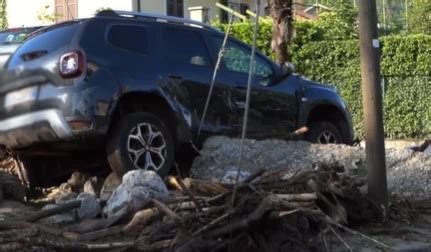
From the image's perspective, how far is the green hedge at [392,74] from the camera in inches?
865

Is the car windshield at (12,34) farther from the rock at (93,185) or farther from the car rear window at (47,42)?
the rock at (93,185)

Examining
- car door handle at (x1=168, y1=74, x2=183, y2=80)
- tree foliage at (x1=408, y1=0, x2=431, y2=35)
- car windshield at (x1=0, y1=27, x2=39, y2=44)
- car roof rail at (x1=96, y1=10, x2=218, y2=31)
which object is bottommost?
car door handle at (x1=168, y1=74, x2=183, y2=80)

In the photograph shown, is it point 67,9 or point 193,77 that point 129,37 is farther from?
point 67,9

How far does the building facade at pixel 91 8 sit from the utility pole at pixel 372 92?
1989 centimetres

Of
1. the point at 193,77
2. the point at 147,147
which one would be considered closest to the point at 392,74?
the point at 193,77

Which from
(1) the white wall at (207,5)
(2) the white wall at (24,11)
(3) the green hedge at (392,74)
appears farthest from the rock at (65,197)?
(2) the white wall at (24,11)

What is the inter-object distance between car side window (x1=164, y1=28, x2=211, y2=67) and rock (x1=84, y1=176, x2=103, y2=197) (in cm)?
156

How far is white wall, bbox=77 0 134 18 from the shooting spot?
96.1 feet

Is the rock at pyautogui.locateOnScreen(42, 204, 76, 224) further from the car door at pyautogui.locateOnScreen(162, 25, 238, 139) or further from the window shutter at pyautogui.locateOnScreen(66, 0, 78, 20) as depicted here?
the window shutter at pyautogui.locateOnScreen(66, 0, 78, 20)

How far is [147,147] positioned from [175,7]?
23.3 meters

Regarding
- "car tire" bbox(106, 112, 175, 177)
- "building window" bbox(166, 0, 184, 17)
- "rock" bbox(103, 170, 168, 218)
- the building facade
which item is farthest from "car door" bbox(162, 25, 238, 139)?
"building window" bbox(166, 0, 184, 17)

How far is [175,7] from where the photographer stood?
1246 inches

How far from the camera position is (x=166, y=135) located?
904cm

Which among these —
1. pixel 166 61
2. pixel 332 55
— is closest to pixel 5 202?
pixel 166 61
